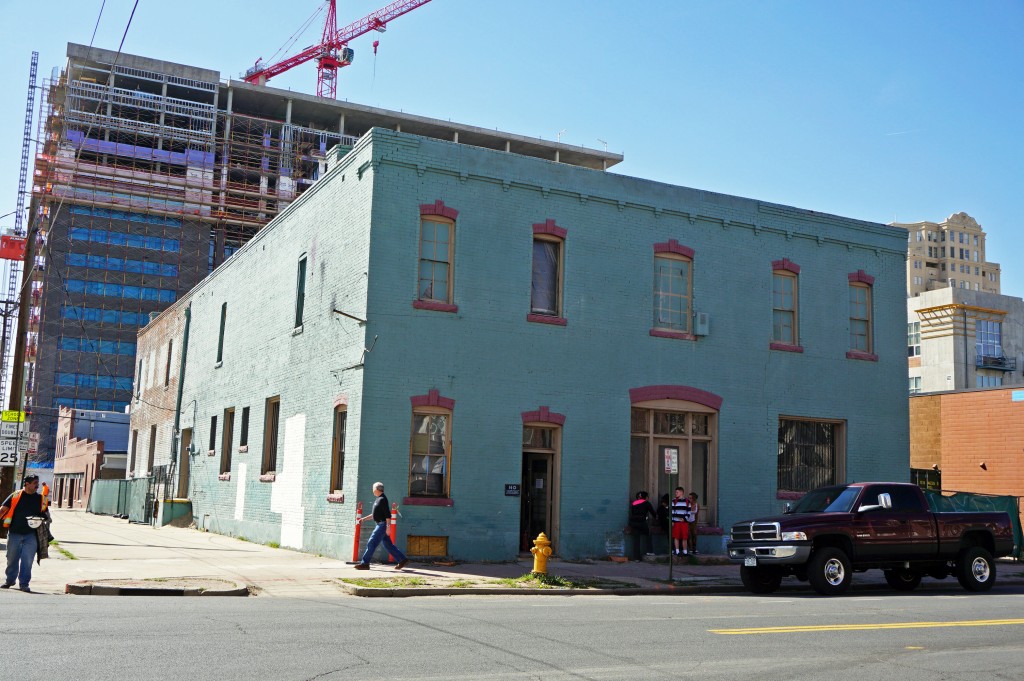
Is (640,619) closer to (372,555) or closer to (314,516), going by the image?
(372,555)

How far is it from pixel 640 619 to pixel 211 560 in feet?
33.8

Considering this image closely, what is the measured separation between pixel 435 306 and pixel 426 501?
3.92 metres

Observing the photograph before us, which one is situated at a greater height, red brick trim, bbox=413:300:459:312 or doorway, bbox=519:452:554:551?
red brick trim, bbox=413:300:459:312

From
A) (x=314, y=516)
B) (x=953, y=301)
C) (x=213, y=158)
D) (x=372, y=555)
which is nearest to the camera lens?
(x=372, y=555)

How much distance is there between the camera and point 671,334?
76.1 ft

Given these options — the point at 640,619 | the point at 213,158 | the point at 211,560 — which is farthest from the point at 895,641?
the point at 213,158

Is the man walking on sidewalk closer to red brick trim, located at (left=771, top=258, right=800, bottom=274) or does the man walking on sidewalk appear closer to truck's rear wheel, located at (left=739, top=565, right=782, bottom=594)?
truck's rear wheel, located at (left=739, top=565, right=782, bottom=594)

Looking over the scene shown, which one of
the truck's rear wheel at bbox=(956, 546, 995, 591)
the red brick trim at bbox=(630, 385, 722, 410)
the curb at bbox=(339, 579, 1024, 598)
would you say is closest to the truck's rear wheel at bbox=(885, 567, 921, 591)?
the curb at bbox=(339, 579, 1024, 598)

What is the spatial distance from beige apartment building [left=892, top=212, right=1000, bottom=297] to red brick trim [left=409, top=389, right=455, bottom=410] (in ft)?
A: 521

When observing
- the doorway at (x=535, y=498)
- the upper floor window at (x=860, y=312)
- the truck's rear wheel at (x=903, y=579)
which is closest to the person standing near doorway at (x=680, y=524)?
the doorway at (x=535, y=498)

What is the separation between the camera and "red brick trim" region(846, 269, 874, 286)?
25.9 meters

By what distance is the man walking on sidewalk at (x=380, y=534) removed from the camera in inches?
706

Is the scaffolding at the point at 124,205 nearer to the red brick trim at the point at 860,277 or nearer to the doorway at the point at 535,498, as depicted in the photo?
the doorway at the point at 535,498

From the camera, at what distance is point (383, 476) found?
19.9 metres
